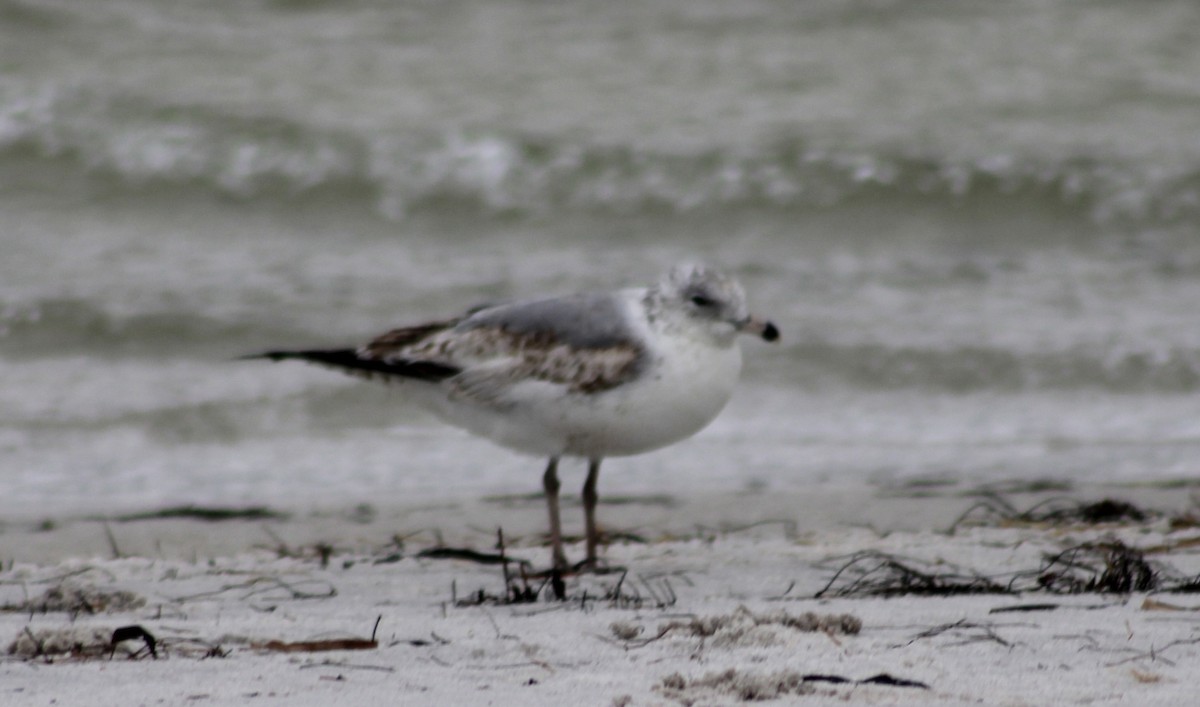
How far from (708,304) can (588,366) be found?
362mm

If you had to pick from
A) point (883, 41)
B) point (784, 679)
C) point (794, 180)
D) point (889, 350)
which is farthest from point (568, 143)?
point (784, 679)

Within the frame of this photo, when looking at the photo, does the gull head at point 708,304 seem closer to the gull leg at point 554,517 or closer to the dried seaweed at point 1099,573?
the gull leg at point 554,517

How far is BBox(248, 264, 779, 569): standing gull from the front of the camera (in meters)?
4.40

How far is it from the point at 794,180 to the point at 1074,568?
7202 mm

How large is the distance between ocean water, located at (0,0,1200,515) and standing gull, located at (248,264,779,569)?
0.33 m

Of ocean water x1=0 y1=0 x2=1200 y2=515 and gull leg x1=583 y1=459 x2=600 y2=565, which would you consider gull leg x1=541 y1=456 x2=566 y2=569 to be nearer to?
gull leg x1=583 y1=459 x2=600 y2=565

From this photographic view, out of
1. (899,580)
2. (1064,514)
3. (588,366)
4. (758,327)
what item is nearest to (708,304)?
(758,327)

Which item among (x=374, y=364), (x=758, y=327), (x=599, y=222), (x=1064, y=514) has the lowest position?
(x=1064, y=514)

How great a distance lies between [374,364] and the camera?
4750mm

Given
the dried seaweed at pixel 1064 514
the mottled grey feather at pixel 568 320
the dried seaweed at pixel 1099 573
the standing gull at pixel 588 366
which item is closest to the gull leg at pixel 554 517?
the standing gull at pixel 588 366

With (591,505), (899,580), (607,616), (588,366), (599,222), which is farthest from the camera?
(599,222)

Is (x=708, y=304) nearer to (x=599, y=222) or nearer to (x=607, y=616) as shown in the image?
(x=607, y=616)

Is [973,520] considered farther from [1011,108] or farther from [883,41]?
[883,41]

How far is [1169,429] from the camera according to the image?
6891 mm
